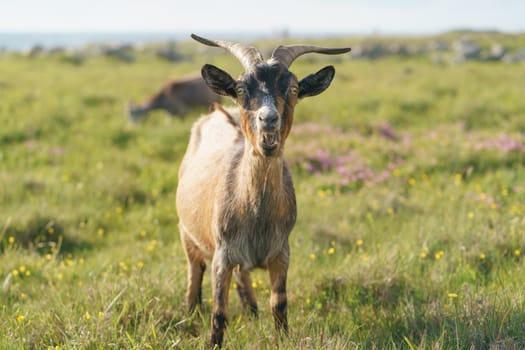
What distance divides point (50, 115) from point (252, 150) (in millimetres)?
9092

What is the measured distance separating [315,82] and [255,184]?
0.85 metres

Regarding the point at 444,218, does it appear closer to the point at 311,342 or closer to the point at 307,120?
the point at 311,342

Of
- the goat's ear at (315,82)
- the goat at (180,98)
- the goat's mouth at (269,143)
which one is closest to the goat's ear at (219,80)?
the goat's ear at (315,82)

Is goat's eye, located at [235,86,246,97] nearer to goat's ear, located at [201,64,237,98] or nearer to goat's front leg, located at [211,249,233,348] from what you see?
goat's ear, located at [201,64,237,98]

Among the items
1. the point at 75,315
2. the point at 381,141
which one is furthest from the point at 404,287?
the point at 381,141

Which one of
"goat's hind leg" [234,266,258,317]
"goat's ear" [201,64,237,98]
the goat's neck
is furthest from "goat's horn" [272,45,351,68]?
"goat's hind leg" [234,266,258,317]

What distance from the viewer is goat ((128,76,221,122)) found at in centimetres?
1320

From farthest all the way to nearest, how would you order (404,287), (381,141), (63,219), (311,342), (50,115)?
1. (50,115)
2. (381,141)
3. (63,219)
4. (404,287)
5. (311,342)

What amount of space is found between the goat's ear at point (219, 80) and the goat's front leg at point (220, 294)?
44.4 inches

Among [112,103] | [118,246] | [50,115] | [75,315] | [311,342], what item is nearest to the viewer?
[311,342]

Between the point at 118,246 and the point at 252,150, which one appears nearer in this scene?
the point at 252,150

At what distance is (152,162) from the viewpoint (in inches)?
346

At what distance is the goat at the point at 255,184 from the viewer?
3.26 meters

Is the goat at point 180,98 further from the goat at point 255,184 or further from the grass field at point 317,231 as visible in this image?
the goat at point 255,184
